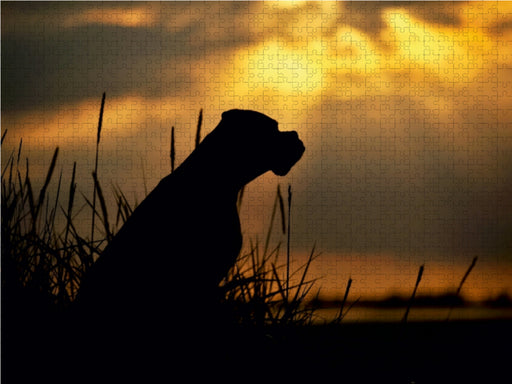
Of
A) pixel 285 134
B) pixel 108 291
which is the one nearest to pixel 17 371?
pixel 108 291

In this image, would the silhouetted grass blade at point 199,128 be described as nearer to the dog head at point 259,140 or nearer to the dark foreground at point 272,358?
the dog head at point 259,140

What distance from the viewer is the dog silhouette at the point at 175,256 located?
4.70m

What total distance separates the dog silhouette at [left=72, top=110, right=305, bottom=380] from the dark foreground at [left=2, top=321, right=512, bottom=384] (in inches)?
4.2

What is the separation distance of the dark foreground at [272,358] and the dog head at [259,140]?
1.03 m

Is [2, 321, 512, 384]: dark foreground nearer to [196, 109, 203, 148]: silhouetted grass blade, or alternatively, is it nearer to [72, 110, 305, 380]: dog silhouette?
[72, 110, 305, 380]: dog silhouette

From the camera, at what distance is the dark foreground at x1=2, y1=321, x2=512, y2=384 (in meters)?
4.65

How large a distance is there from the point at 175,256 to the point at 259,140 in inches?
37.7

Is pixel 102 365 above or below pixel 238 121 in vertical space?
below

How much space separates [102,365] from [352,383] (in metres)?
1.48

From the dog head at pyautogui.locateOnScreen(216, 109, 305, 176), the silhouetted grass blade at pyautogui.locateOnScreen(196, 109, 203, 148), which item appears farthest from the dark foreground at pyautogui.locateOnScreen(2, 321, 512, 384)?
the silhouetted grass blade at pyautogui.locateOnScreen(196, 109, 203, 148)

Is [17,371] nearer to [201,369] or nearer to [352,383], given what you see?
[201,369]

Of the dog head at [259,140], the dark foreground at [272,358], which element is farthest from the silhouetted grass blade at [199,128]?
the dark foreground at [272,358]

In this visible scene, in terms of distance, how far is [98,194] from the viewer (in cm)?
528

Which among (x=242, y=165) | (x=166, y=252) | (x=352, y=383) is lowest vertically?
(x=352, y=383)
